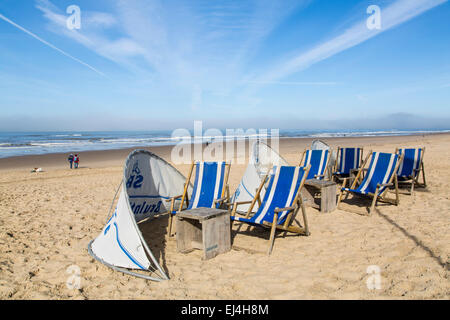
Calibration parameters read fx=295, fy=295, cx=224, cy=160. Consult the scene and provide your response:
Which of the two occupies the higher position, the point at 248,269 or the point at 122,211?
the point at 122,211

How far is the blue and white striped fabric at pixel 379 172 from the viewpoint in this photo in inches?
201

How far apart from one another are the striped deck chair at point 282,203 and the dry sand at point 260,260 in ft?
0.83

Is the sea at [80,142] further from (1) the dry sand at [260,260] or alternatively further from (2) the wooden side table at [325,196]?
(2) the wooden side table at [325,196]

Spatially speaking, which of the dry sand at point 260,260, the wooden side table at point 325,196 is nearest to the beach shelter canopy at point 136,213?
the dry sand at point 260,260

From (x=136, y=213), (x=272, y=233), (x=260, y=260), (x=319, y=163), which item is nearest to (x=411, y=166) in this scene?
(x=319, y=163)

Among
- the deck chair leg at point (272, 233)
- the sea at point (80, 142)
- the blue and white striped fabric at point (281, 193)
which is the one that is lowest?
the deck chair leg at point (272, 233)

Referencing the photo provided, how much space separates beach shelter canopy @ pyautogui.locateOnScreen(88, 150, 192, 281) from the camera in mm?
2783
